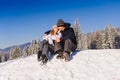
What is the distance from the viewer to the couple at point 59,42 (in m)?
12.8

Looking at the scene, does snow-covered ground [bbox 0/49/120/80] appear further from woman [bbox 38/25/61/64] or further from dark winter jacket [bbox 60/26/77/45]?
dark winter jacket [bbox 60/26/77/45]

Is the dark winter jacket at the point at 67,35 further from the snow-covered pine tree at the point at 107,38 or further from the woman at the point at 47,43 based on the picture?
the snow-covered pine tree at the point at 107,38

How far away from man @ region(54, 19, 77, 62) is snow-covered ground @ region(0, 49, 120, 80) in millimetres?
408

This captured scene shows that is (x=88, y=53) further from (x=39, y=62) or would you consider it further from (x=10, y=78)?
(x=10, y=78)

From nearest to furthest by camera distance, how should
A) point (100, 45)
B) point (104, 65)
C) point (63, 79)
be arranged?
point (63, 79), point (104, 65), point (100, 45)

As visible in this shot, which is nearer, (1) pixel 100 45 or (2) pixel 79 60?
(2) pixel 79 60

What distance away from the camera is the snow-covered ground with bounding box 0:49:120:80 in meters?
11.4

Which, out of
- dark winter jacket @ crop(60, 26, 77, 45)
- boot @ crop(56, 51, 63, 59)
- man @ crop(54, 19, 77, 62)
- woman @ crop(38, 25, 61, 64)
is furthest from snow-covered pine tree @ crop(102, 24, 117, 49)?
boot @ crop(56, 51, 63, 59)

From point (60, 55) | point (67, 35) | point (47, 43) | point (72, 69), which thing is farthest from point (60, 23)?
point (72, 69)

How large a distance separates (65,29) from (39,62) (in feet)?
7.21

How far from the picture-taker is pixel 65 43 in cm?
1286

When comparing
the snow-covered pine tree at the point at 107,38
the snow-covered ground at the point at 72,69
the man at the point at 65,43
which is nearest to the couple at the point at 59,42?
the man at the point at 65,43

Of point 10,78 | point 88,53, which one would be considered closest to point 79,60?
point 88,53

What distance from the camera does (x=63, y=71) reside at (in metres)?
11.9
